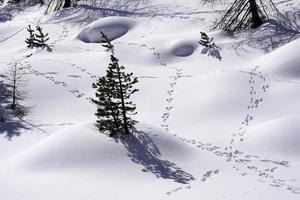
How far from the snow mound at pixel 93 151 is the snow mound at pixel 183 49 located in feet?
25.6

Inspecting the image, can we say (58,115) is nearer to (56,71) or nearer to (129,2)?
(56,71)

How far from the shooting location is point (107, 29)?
25.6 meters

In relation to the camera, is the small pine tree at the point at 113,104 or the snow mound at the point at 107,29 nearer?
the small pine tree at the point at 113,104

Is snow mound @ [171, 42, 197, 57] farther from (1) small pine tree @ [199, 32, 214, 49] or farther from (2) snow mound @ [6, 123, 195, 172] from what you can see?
(2) snow mound @ [6, 123, 195, 172]

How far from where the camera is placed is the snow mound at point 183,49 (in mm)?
22095

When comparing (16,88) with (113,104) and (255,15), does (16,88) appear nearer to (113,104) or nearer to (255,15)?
(113,104)

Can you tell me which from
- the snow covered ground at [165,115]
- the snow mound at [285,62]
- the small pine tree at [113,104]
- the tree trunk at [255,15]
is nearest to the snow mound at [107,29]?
the snow covered ground at [165,115]

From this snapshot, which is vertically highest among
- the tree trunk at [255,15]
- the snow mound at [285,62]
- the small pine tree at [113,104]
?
the tree trunk at [255,15]

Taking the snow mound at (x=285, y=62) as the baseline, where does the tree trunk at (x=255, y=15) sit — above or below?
above

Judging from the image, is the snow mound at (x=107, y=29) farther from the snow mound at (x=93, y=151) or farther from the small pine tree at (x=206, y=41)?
the snow mound at (x=93, y=151)

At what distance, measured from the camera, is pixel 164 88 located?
19.4 metres

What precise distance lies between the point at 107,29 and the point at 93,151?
1287cm

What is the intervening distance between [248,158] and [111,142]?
4.15 metres

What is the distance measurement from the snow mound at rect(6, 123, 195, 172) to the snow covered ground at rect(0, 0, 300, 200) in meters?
0.03
